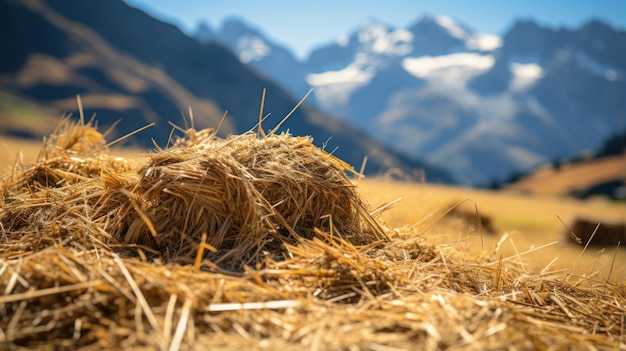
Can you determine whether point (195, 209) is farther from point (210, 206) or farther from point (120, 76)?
point (120, 76)

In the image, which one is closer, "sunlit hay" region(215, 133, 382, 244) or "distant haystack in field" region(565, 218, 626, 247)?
"sunlit hay" region(215, 133, 382, 244)

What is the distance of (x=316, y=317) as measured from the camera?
214 centimetres

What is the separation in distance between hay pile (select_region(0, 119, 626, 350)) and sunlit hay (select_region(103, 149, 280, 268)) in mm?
11

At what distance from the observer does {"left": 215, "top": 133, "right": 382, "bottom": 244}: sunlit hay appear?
328 centimetres

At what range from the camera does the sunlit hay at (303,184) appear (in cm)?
328

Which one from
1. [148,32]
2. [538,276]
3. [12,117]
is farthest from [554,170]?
[148,32]

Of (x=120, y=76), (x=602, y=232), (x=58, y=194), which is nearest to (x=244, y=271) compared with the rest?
(x=58, y=194)

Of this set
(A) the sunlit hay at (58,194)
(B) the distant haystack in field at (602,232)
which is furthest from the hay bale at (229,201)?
(B) the distant haystack in field at (602,232)

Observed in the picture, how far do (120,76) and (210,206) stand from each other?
6263 inches

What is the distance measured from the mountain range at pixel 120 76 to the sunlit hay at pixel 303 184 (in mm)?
82473

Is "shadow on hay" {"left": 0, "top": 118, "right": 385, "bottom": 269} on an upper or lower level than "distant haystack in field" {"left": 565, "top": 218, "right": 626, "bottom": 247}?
upper

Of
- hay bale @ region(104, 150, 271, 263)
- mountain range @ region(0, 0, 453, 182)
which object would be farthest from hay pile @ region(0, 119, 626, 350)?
mountain range @ region(0, 0, 453, 182)

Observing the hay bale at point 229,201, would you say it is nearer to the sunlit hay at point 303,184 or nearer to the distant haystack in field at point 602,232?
the sunlit hay at point 303,184

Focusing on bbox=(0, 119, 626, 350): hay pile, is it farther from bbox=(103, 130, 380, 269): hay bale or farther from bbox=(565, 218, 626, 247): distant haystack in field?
bbox=(565, 218, 626, 247): distant haystack in field
